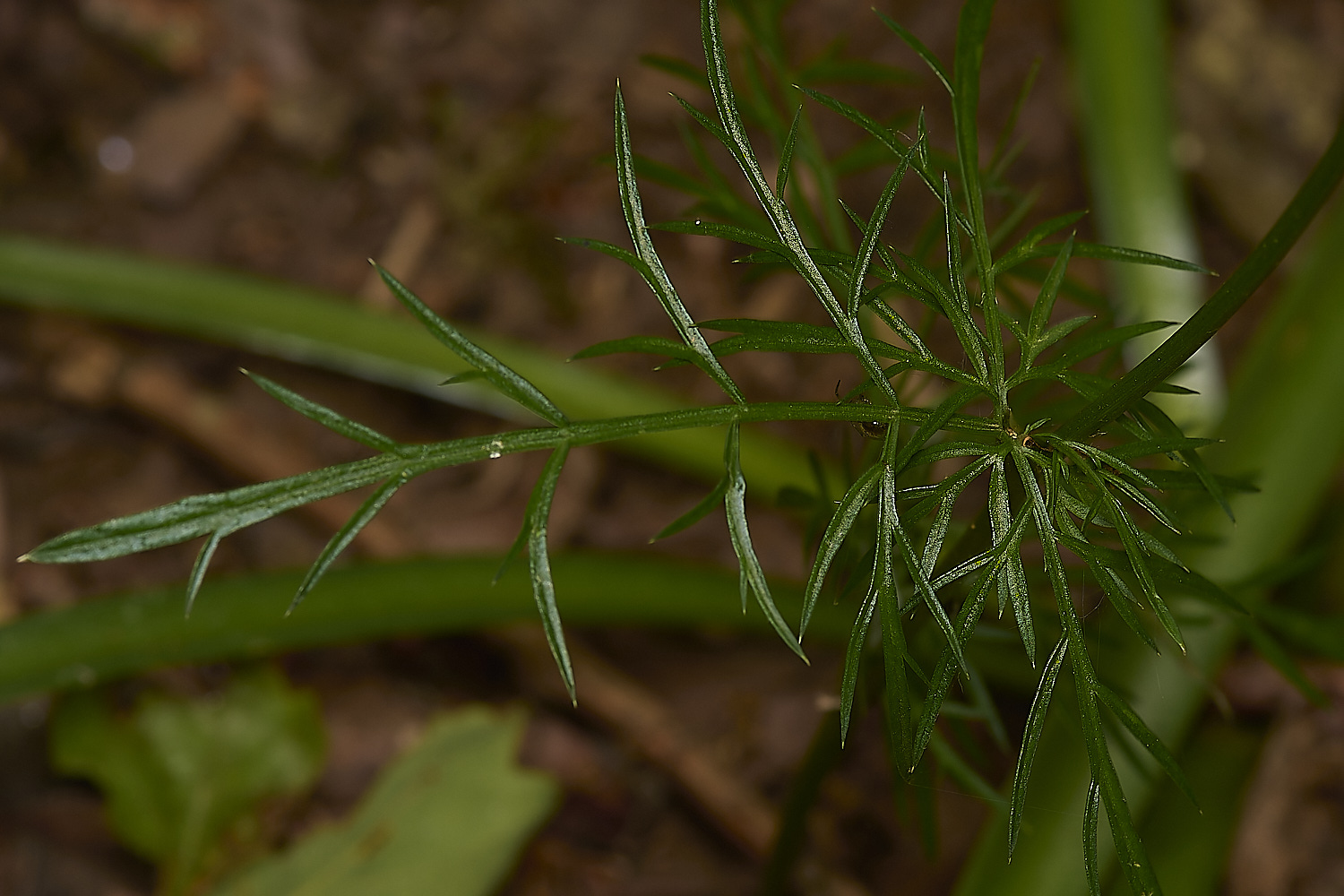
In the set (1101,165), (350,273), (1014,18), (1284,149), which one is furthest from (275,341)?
(1284,149)

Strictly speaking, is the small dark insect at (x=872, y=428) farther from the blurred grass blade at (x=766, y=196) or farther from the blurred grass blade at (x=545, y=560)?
the blurred grass blade at (x=545, y=560)

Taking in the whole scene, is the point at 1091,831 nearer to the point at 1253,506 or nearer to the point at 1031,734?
the point at 1031,734

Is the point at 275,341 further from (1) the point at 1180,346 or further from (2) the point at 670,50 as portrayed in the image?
(1) the point at 1180,346

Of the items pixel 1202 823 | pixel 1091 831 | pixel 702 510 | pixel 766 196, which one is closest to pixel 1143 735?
pixel 1091 831

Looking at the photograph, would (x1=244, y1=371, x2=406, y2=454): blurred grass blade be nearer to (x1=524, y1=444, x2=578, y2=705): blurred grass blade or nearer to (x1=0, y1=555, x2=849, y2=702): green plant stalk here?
(x1=524, y1=444, x2=578, y2=705): blurred grass blade

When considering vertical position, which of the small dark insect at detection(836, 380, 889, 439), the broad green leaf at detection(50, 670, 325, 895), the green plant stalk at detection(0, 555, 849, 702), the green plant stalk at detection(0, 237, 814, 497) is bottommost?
the broad green leaf at detection(50, 670, 325, 895)

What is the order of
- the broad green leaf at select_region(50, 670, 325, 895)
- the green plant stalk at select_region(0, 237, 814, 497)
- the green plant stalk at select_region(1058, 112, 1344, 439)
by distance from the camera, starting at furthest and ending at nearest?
the green plant stalk at select_region(0, 237, 814, 497), the broad green leaf at select_region(50, 670, 325, 895), the green plant stalk at select_region(1058, 112, 1344, 439)

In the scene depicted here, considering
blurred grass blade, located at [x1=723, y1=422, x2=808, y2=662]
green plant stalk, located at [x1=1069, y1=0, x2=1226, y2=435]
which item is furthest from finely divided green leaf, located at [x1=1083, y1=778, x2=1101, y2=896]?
green plant stalk, located at [x1=1069, y1=0, x2=1226, y2=435]
